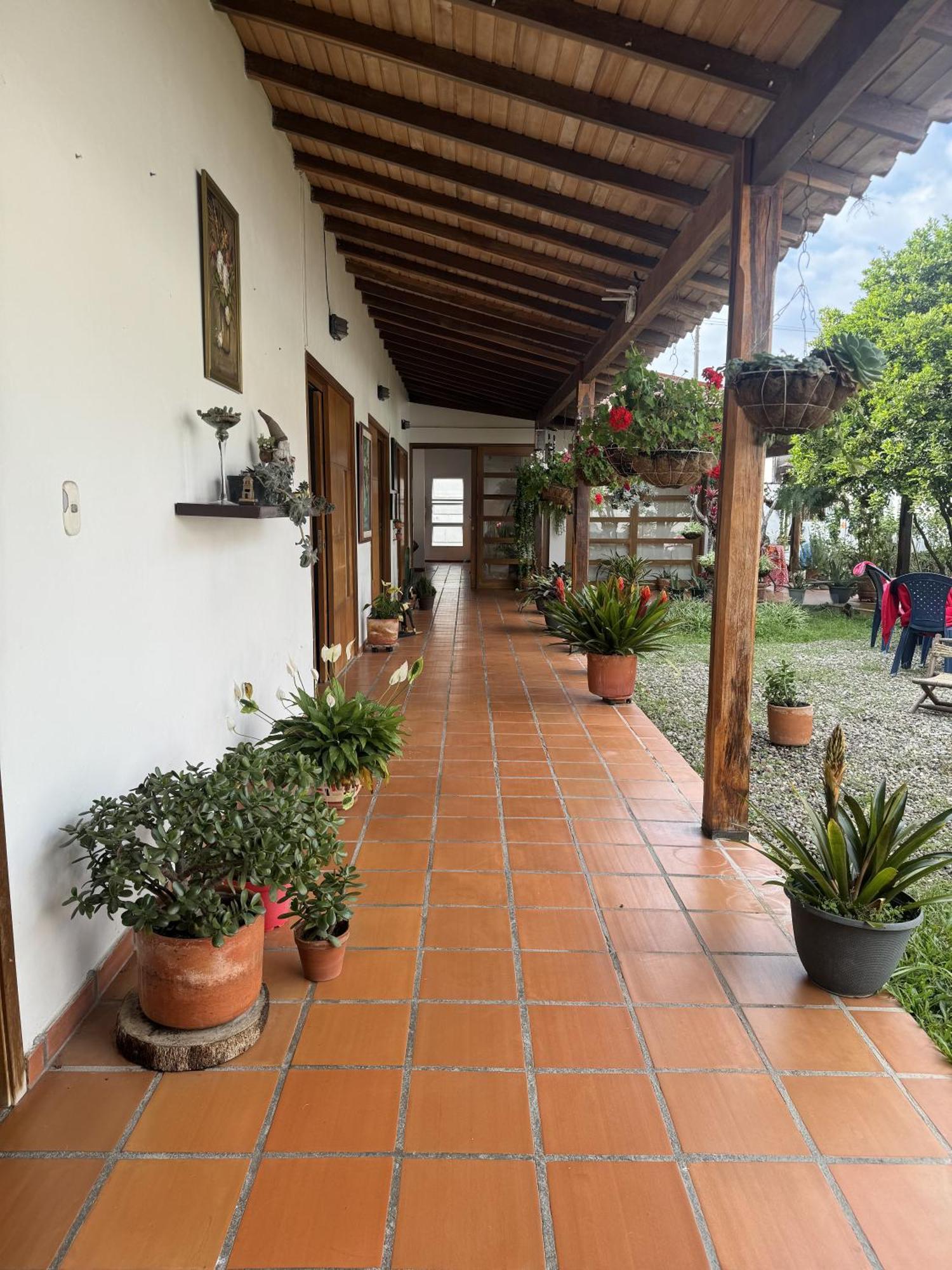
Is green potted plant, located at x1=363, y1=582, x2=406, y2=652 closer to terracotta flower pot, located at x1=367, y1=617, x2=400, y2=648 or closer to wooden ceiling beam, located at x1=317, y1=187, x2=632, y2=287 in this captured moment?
terracotta flower pot, located at x1=367, y1=617, x2=400, y2=648

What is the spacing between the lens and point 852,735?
4703mm

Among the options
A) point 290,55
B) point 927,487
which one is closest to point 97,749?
point 290,55

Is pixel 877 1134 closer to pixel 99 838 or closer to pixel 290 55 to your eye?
pixel 99 838

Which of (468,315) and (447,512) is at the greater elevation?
(468,315)

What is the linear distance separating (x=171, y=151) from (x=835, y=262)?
57.4 metres

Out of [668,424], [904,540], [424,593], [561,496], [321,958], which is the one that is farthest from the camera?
[904,540]

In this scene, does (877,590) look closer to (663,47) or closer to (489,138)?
(489,138)

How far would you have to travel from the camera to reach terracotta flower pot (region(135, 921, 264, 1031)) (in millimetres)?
1678

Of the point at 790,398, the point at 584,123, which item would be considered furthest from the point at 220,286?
the point at 790,398

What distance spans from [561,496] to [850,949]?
6284mm

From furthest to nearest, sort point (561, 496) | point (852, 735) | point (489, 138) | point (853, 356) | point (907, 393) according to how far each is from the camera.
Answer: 1. point (907, 393)
2. point (561, 496)
3. point (852, 735)
4. point (489, 138)
5. point (853, 356)

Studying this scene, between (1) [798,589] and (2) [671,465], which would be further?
(1) [798,589]

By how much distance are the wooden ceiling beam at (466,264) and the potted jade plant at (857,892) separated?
3.97 metres

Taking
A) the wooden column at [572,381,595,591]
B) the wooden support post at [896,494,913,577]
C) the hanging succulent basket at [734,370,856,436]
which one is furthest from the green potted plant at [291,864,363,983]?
the wooden support post at [896,494,913,577]
